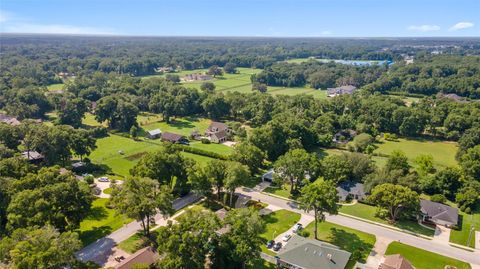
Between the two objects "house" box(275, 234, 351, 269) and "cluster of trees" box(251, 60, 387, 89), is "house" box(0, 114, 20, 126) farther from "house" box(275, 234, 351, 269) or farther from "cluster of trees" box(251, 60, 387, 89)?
"cluster of trees" box(251, 60, 387, 89)

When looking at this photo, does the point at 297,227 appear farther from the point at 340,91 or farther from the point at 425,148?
the point at 340,91

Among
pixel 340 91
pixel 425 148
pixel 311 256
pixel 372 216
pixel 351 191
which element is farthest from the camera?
pixel 340 91

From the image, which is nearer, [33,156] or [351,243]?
[351,243]

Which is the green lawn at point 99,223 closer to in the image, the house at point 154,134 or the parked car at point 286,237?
the parked car at point 286,237

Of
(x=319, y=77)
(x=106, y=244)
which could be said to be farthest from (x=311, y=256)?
(x=319, y=77)

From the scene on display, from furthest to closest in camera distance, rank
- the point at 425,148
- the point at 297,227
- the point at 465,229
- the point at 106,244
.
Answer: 1. the point at 425,148
2. the point at 465,229
3. the point at 297,227
4. the point at 106,244

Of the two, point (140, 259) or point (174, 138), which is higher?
point (140, 259)

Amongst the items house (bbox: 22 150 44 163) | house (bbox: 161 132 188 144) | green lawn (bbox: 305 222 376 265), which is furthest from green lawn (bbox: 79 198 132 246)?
house (bbox: 161 132 188 144)

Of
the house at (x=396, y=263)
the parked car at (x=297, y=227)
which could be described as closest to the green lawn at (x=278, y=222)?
the parked car at (x=297, y=227)
